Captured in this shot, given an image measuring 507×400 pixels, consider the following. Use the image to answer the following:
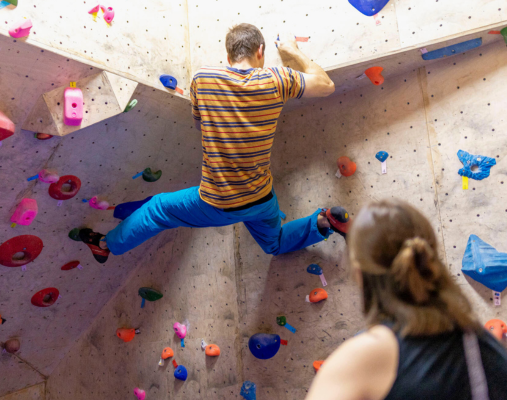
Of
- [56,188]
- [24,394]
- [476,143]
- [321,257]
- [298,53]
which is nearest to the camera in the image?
[476,143]

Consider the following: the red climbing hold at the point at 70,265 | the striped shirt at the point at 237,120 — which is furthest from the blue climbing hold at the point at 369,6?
the red climbing hold at the point at 70,265

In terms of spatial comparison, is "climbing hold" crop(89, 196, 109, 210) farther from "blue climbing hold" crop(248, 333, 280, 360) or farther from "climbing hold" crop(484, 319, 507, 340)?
"climbing hold" crop(484, 319, 507, 340)

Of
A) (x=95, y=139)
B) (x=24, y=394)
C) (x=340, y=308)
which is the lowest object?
(x=24, y=394)

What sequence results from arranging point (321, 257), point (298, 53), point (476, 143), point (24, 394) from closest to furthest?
point (476, 143), point (298, 53), point (321, 257), point (24, 394)

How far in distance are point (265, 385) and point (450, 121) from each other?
1.88 m

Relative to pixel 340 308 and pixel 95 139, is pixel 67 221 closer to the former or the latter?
pixel 95 139

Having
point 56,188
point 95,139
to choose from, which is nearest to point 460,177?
point 95,139

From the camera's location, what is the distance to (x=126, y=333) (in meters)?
2.89

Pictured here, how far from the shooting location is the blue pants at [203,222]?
1.91 metres

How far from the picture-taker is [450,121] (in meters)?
1.90

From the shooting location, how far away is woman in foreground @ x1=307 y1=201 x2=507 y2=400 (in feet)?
2.48

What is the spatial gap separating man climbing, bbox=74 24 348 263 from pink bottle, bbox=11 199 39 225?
0.50 metres

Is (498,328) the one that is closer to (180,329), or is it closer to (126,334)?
(180,329)

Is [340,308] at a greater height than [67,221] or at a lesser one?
lesser
